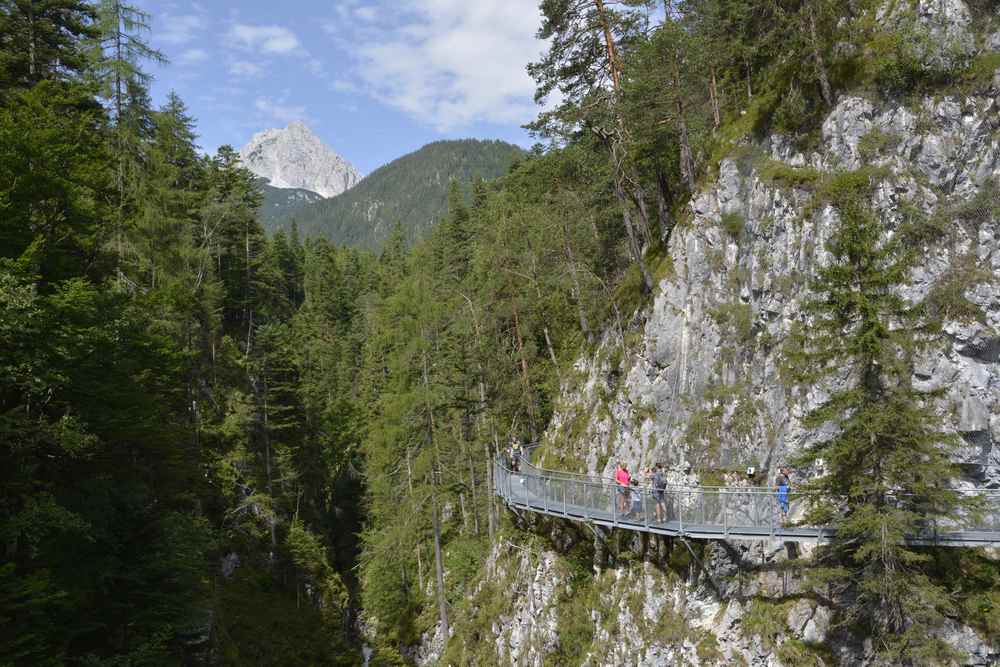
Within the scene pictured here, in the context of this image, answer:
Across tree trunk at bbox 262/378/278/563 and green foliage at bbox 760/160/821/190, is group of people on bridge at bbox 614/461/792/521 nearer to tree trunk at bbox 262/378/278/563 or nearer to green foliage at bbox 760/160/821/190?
green foliage at bbox 760/160/821/190

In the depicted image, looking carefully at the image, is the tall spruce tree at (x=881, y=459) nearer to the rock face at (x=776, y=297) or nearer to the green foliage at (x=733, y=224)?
the rock face at (x=776, y=297)

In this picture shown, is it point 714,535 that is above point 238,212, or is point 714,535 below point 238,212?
below

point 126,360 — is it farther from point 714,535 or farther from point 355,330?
point 355,330

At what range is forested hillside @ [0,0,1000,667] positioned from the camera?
11.4m

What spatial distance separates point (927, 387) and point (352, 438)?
40862mm

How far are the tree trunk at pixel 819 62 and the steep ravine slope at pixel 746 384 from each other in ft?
2.50

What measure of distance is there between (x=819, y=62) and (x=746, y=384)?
9.40m

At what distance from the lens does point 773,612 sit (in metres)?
13.7

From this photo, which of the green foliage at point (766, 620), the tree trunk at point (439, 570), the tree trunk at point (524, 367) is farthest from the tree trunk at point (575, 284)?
the green foliage at point (766, 620)

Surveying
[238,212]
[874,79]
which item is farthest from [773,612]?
[238,212]

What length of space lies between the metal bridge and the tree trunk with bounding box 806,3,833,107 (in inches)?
442

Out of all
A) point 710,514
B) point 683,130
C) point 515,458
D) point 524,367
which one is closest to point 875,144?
point 683,130

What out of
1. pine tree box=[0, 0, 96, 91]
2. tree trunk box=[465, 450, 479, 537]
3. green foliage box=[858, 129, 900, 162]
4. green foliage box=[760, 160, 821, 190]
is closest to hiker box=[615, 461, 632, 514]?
green foliage box=[760, 160, 821, 190]

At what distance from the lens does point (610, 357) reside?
71.6ft
